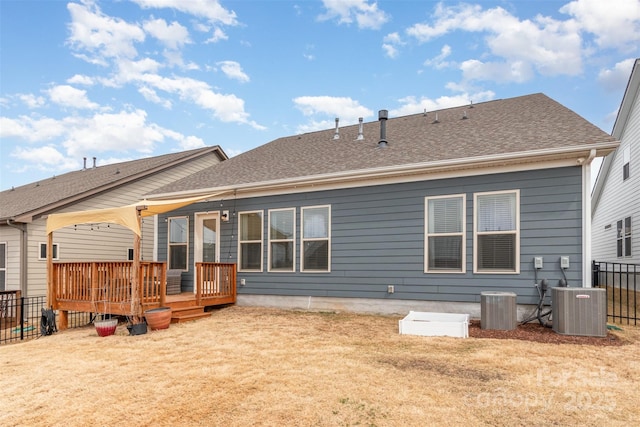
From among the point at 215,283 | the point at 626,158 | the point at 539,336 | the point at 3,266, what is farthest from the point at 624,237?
the point at 3,266

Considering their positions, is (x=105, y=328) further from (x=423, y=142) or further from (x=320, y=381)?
(x=423, y=142)

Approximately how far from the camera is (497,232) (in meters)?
7.31

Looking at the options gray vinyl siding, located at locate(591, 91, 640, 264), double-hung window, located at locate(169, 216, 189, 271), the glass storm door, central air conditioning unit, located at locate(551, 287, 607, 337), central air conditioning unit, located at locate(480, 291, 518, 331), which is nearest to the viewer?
central air conditioning unit, located at locate(551, 287, 607, 337)

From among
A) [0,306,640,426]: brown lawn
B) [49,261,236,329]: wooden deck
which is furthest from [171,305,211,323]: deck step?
[0,306,640,426]: brown lawn

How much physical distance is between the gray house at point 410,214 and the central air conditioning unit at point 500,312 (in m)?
0.65

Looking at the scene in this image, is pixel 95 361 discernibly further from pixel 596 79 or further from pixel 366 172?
pixel 596 79

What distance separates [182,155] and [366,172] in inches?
382

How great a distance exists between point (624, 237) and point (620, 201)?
1295mm

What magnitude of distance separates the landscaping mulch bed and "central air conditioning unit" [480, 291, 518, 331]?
10cm

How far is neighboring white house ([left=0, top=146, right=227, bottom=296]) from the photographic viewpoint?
35.8 feet

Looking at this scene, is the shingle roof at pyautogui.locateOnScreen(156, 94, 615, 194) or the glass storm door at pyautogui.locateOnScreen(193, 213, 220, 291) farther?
the glass storm door at pyautogui.locateOnScreen(193, 213, 220, 291)

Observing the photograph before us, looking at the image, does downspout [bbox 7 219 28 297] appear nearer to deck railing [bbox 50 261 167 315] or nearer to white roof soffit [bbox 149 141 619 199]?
deck railing [bbox 50 261 167 315]

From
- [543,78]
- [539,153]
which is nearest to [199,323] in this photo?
[539,153]

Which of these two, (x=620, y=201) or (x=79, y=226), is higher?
(x=620, y=201)
